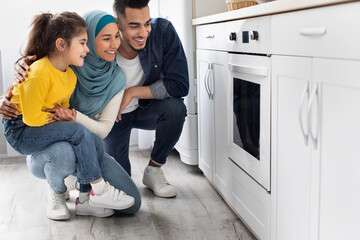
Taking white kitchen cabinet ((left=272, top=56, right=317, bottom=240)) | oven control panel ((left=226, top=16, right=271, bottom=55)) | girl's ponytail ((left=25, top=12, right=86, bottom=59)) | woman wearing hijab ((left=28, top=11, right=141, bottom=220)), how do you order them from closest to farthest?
white kitchen cabinet ((left=272, top=56, right=317, bottom=240)), oven control panel ((left=226, top=16, right=271, bottom=55)), girl's ponytail ((left=25, top=12, right=86, bottom=59)), woman wearing hijab ((left=28, top=11, right=141, bottom=220))

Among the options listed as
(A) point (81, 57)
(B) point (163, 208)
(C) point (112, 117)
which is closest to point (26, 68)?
(A) point (81, 57)

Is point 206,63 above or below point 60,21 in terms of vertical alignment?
below

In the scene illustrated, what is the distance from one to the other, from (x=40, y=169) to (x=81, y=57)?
49cm

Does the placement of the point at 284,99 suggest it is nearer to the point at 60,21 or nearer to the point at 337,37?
the point at 337,37

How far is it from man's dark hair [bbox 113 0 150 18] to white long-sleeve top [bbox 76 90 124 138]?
1.10ft

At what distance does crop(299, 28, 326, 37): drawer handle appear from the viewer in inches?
45.7

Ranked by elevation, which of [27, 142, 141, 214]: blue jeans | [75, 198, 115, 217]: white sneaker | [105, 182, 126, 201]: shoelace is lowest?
[75, 198, 115, 217]: white sneaker

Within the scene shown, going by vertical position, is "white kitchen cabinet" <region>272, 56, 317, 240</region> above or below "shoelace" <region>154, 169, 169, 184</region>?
above

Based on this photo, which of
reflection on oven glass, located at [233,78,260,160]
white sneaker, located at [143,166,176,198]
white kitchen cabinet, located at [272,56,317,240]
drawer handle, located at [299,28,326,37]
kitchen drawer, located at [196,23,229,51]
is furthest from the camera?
white sneaker, located at [143,166,176,198]

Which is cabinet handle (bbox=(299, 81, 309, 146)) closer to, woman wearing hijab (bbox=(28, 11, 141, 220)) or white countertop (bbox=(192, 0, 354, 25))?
white countertop (bbox=(192, 0, 354, 25))

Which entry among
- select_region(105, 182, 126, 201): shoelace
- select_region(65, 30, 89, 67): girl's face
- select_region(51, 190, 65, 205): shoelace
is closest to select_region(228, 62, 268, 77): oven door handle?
select_region(65, 30, 89, 67): girl's face

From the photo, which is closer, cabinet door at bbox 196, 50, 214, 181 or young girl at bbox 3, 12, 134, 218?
young girl at bbox 3, 12, 134, 218

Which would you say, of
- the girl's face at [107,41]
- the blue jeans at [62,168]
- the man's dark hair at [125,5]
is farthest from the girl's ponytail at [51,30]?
the blue jeans at [62,168]

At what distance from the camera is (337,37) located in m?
1.10
